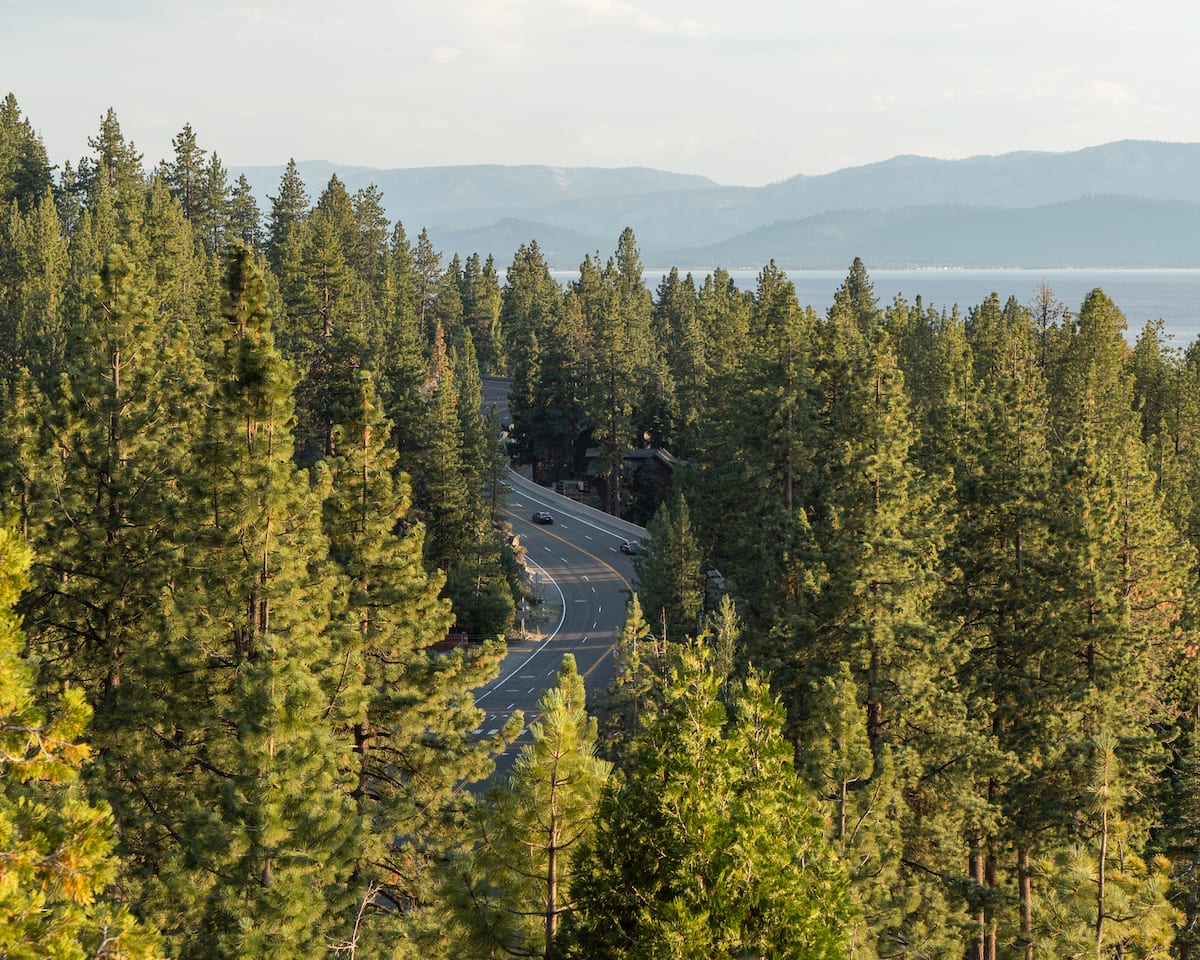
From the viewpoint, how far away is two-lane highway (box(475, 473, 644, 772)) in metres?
55.3

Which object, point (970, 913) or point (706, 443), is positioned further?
point (706, 443)

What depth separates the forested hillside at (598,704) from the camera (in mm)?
13156

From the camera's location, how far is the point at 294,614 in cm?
2069

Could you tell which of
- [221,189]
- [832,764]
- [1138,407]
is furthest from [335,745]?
[221,189]

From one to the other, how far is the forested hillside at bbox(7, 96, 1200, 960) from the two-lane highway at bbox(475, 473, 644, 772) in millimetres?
8959

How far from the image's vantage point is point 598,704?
39.5m

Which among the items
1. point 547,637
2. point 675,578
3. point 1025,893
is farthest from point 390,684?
point 547,637

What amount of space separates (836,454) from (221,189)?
9831 cm

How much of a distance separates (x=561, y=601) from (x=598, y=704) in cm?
3118

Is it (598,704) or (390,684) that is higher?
(390,684)

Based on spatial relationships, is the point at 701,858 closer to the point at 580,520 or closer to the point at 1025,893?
the point at 1025,893

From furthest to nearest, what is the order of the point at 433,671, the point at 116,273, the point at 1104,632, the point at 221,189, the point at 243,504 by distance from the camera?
the point at 221,189 < the point at 1104,632 < the point at 116,273 < the point at 433,671 < the point at 243,504

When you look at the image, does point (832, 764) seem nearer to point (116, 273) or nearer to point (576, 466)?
point (116, 273)

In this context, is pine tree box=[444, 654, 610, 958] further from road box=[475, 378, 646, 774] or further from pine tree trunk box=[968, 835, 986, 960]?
road box=[475, 378, 646, 774]
